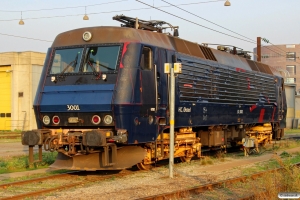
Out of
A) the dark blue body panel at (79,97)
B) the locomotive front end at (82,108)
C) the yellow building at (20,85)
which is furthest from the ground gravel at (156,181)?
the yellow building at (20,85)

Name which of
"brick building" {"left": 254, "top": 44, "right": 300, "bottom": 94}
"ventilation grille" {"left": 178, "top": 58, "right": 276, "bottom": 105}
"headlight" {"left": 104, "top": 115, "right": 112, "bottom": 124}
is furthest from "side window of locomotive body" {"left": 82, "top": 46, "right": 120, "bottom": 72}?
"brick building" {"left": 254, "top": 44, "right": 300, "bottom": 94}

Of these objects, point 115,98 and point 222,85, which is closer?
point 115,98

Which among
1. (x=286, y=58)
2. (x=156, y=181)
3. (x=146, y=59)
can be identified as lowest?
(x=156, y=181)

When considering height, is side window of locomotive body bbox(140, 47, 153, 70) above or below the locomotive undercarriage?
above

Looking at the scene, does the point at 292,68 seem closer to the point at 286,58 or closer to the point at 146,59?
the point at 286,58

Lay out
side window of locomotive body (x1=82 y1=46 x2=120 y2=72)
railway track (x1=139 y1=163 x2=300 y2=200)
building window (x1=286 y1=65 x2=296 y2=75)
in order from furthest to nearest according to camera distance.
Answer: building window (x1=286 y1=65 x2=296 y2=75) < side window of locomotive body (x1=82 y1=46 x2=120 y2=72) < railway track (x1=139 y1=163 x2=300 y2=200)

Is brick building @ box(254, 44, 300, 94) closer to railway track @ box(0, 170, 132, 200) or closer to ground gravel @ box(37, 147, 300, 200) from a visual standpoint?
ground gravel @ box(37, 147, 300, 200)

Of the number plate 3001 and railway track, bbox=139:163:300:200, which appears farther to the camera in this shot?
the number plate 3001

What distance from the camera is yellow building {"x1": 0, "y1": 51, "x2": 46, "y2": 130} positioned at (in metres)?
41.6

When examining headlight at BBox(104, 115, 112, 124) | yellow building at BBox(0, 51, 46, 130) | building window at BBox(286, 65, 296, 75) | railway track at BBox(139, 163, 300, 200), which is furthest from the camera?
building window at BBox(286, 65, 296, 75)

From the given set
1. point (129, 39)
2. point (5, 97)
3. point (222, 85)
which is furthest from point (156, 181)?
point (5, 97)

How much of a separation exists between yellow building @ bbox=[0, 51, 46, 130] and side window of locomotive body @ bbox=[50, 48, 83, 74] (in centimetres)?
2964

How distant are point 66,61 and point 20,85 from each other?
101 feet

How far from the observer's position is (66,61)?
40.9 feet
